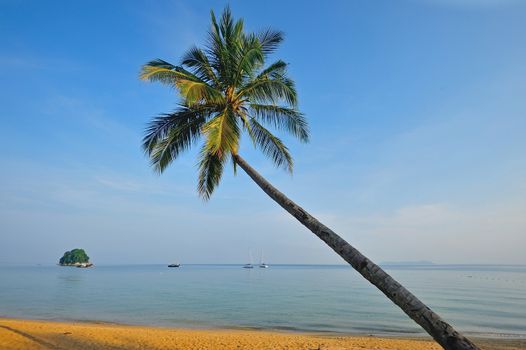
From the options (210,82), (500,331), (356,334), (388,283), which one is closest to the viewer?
(388,283)

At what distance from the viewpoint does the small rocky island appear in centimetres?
17500

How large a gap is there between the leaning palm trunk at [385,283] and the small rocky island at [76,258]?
18988 cm

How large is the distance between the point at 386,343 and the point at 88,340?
1247 centimetres

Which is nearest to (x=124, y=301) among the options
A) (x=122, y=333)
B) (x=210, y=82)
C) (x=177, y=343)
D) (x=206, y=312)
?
(x=206, y=312)

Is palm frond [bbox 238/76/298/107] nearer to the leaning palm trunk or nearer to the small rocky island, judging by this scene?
the leaning palm trunk

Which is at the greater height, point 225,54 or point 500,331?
point 225,54

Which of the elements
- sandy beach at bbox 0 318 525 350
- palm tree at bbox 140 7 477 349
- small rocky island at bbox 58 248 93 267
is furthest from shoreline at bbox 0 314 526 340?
small rocky island at bbox 58 248 93 267

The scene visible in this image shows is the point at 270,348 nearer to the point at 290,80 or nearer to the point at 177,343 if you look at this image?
the point at 177,343

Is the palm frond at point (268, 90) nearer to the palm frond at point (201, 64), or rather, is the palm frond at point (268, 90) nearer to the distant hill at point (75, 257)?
the palm frond at point (201, 64)

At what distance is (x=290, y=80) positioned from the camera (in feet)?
40.9

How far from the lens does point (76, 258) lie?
175 metres

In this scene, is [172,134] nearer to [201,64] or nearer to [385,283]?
[201,64]

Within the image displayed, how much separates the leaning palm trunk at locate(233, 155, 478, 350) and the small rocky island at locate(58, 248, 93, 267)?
190 m

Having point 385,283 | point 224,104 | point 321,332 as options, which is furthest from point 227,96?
point 321,332
